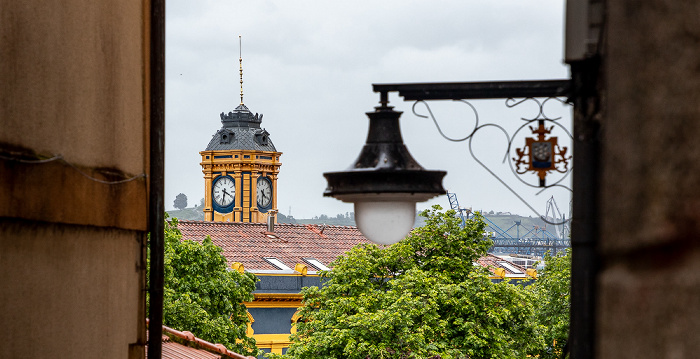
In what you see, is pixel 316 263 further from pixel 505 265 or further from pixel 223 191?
pixel 223 191

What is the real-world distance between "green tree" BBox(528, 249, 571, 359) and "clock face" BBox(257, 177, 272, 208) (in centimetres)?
5238

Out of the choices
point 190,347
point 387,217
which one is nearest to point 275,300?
point 190,347

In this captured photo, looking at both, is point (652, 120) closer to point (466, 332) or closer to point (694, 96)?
point (694, 96)

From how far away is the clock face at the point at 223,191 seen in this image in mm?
88625

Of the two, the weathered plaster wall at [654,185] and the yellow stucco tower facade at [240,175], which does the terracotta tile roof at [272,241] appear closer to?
the yellow stucco tower facade at [240,175]

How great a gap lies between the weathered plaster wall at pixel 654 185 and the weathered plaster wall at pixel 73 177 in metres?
3.26

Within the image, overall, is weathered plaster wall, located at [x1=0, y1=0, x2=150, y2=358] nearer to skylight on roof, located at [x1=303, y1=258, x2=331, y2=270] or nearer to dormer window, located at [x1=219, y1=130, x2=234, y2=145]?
skylight on roof, located at [x1=303, y1=258, x2=331, y2=270]

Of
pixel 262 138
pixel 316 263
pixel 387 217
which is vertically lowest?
pixel 316 263

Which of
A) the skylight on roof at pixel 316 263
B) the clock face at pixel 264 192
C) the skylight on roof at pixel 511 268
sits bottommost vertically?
the skylight on roof at pixel 511 268

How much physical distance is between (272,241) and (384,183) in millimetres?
49530

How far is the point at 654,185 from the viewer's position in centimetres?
93

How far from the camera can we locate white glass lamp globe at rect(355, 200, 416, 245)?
4.16 metres

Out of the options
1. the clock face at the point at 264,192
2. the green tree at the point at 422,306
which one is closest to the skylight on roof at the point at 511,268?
the green tree at the point at 422,306

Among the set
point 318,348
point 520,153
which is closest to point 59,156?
point 520,153
